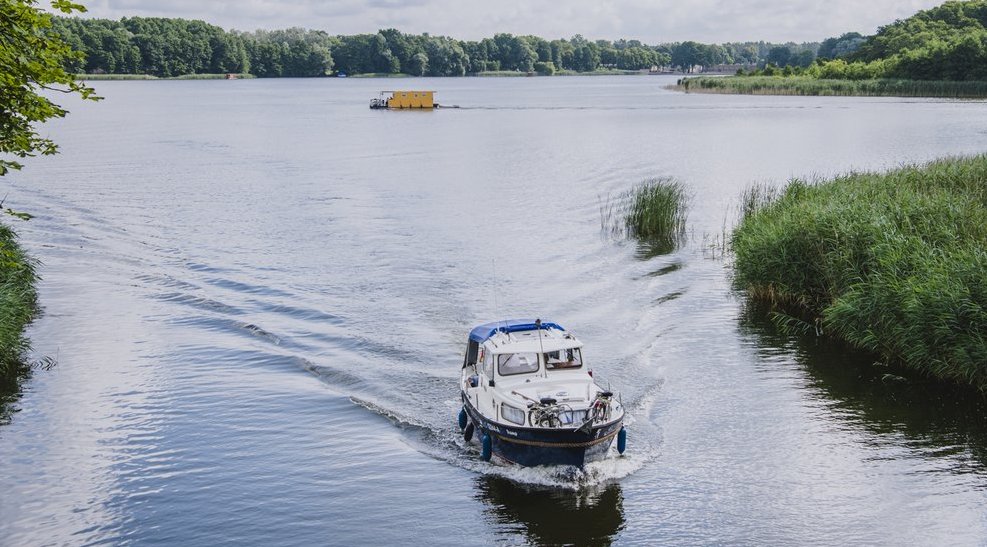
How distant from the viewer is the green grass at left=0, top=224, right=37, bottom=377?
29391 mm

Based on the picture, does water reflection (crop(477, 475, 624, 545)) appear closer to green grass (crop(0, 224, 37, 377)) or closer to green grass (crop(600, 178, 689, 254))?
green grass (crop(0, 224, 37, 377))

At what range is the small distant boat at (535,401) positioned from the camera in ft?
69.8

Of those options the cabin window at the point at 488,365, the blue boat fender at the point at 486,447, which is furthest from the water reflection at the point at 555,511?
the cabin window at the point at 488,365

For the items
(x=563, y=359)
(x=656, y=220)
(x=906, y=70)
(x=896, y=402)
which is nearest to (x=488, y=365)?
(x=563, y=359)

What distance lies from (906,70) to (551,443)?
502 feet

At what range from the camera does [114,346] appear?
3234cm

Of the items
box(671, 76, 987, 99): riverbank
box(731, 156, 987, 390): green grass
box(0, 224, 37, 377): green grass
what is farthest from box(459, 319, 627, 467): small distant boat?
box(671, 76, 987, 99): riverbank

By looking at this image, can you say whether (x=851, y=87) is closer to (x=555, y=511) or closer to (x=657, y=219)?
(x=657, y=219)

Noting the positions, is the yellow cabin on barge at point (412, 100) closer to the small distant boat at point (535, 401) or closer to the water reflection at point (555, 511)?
the small distant boat at point (535, 401)

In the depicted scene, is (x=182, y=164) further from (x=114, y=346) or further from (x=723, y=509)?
(x=723, y=509)

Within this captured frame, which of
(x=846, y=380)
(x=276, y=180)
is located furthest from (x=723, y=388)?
(x=276, y=180)

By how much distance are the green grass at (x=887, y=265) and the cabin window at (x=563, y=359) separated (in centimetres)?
1039

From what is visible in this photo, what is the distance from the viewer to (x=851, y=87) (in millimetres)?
154250

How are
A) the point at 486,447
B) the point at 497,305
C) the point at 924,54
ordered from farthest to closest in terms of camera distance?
the point at 924,54 → the point at 497,305 → the point at 486,447
